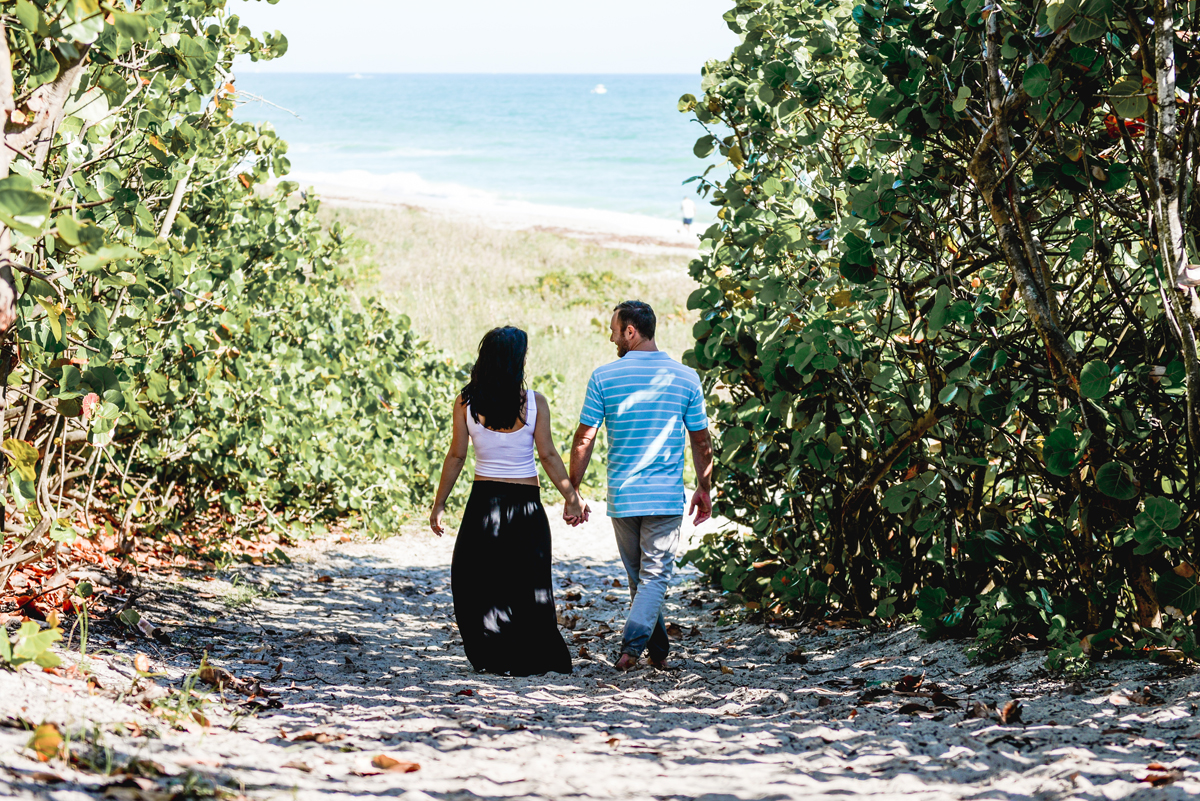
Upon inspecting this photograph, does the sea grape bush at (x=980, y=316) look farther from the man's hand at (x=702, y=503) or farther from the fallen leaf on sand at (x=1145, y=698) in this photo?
the man's hand at (x=702, y=503)

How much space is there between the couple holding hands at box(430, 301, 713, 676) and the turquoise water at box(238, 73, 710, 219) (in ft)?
82.2

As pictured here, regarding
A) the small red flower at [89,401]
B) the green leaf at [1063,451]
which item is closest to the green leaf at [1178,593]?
the green leaf at [1063,451]

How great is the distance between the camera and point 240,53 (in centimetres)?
483

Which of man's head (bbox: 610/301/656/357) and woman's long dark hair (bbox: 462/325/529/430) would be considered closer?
woman's long dark hair (bbox: 462/325/529/430)

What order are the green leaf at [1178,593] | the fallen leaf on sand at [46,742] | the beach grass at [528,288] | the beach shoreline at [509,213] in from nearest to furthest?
the fallen leaf on sand at [46,742], the green leaf at [1178,593], the beach grass at [528,288], the beach shoreline at [509,213]

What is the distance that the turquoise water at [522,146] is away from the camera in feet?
169

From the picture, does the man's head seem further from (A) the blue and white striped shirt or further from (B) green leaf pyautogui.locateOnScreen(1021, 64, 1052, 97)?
(B) green leaf pyautogui.locateOnScreen(1021, 64, 1052, 97)

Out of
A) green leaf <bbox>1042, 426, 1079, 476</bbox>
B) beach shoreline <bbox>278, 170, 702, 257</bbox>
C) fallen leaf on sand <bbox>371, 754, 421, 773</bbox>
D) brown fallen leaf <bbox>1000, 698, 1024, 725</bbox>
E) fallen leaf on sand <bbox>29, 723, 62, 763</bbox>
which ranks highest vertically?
beach shoreline <bbox>278, 170, 702, 257</bbox>

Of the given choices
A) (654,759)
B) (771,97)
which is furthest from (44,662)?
(771,97)

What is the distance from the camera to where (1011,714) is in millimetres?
3043

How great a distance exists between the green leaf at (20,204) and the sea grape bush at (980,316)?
252cm

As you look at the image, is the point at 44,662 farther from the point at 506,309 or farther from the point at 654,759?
the point at 506,309

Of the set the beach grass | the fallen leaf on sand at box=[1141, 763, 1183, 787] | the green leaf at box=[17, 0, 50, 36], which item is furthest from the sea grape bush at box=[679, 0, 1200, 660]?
the beach grass

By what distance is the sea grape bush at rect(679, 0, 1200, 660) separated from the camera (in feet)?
10.2
